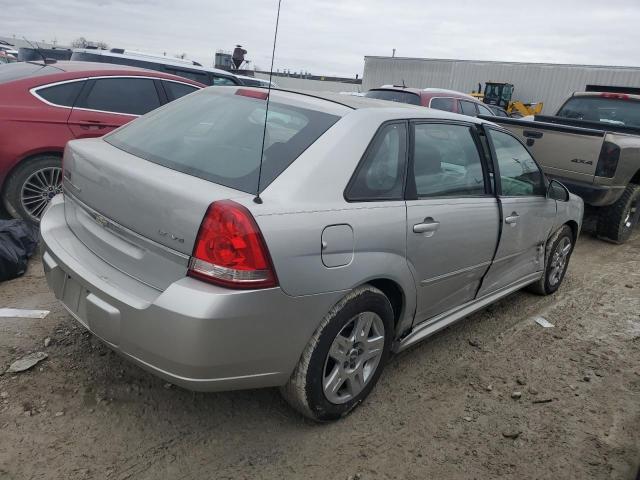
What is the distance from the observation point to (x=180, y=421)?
2686 millimetres

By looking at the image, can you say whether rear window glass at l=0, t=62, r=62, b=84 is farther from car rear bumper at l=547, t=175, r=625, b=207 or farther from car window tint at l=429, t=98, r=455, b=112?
car window tint at l=429, t=98, r=455, b=112

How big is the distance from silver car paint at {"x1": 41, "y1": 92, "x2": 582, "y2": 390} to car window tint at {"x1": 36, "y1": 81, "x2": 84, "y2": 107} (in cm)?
233

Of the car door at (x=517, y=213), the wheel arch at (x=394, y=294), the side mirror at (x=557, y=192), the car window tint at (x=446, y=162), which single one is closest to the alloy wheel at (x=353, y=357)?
the wheel arch at (x=394, y=294)

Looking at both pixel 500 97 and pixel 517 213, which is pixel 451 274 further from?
pixel 500 97

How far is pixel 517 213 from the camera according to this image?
378 cm

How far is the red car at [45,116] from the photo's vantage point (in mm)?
4598

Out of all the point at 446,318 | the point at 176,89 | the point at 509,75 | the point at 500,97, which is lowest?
the point at 446,318

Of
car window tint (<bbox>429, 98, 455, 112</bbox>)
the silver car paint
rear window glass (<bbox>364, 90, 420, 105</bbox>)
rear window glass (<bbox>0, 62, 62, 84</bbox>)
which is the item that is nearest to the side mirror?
the silver car paint

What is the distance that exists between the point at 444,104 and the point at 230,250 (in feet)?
27.7

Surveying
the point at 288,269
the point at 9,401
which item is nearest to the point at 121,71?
the point at 9,401

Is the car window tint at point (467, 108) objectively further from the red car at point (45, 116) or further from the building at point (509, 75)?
the building at point (509, 75)

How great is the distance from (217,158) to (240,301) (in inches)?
30.9

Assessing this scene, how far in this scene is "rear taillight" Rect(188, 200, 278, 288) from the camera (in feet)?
7.00

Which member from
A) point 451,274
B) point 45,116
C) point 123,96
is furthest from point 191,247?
point 123,96
